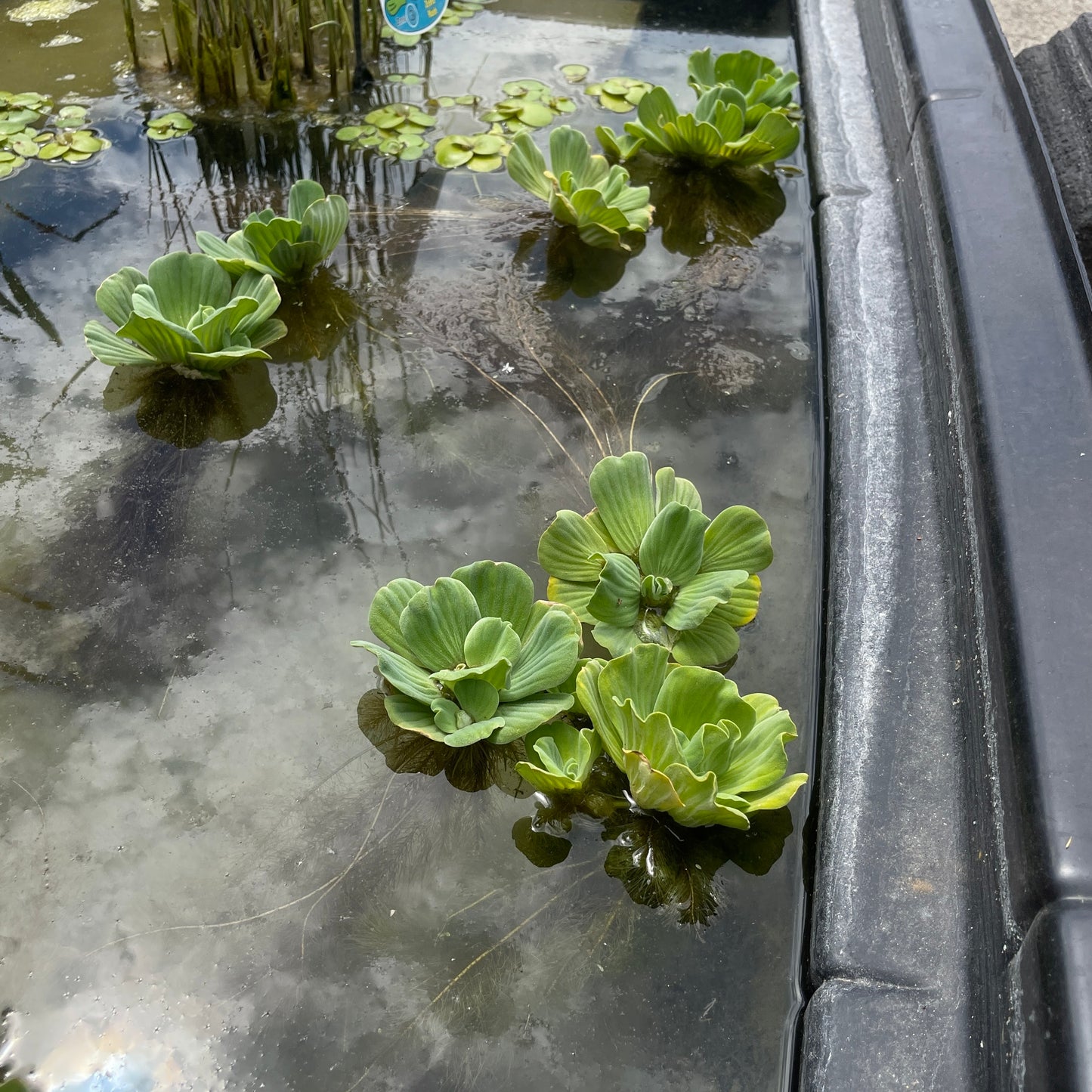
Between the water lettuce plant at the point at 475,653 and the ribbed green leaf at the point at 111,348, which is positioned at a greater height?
the ribbed green leaf at the point at 111,348

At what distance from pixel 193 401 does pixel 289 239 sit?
0.43 m

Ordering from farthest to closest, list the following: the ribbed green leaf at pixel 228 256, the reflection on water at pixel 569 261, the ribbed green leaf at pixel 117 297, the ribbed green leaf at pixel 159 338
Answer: the reflection on water at pixel 569 261 → the ribbed green leaf at pixel 228 256 → the ribbed green leaf at pixel 117 297 → the ribbed green leaf at pixel 159 338

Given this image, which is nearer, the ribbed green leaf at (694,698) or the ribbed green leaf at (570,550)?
the ribbed green leaf at (694,698)

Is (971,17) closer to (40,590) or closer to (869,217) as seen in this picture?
(869,217)

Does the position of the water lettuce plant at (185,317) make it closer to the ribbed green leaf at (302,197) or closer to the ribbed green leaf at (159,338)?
the ribbed green leaf at (159,338)

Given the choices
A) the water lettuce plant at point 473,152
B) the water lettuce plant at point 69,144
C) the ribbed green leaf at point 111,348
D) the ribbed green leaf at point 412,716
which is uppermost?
the water lettuce plant at point 473,152

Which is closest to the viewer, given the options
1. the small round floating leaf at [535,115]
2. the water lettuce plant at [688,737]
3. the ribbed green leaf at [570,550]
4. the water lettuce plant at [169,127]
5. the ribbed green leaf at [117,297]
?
the water lettuce plant at [688,737]

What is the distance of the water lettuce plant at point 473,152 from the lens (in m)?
2.60

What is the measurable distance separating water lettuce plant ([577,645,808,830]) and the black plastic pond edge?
0.12 m

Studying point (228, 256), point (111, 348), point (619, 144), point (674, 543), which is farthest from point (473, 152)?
point (674, 543)

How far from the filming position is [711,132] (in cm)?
248

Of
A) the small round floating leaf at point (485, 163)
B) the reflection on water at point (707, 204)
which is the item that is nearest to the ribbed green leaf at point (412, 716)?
the reflection on water at point (707, 204)

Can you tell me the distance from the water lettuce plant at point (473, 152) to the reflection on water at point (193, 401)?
93cm

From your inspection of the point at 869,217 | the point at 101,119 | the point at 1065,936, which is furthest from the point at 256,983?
the point at 101,119
